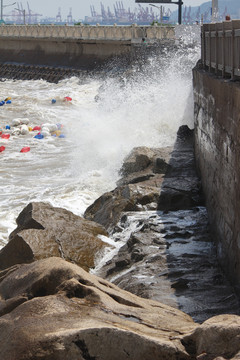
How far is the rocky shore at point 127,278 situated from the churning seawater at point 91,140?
5.25ft

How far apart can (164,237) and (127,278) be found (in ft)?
5.30

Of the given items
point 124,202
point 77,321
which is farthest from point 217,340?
point 124,202

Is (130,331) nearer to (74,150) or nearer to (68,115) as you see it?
(74,150)

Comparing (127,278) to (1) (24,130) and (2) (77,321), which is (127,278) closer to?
(2) (77,321)

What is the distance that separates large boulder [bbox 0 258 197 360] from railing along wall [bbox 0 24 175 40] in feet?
109

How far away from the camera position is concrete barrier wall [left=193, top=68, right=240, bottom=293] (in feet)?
25.6

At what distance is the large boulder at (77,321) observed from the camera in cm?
454

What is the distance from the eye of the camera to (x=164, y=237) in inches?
377

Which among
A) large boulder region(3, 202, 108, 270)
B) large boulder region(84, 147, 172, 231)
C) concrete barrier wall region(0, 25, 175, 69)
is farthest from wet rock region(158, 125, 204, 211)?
concrete barrier wall region(0, 25, 175, 69)

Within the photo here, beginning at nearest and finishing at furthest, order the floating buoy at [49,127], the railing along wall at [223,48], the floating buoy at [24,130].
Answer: the railing along wall at [223,48] < the floating buoy at [49,127] < the floating buoy at [24,130]

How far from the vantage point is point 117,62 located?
3884 centimetres

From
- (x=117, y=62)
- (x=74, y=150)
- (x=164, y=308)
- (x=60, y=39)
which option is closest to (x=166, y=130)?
(x=74, y=150)

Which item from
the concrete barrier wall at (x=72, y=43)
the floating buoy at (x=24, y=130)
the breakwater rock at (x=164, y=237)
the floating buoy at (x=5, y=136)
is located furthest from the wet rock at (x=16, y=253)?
the concrete barrier wall at (x=72, y=43)

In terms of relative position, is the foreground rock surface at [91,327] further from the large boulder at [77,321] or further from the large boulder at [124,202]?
the large boulder at [124,202]
